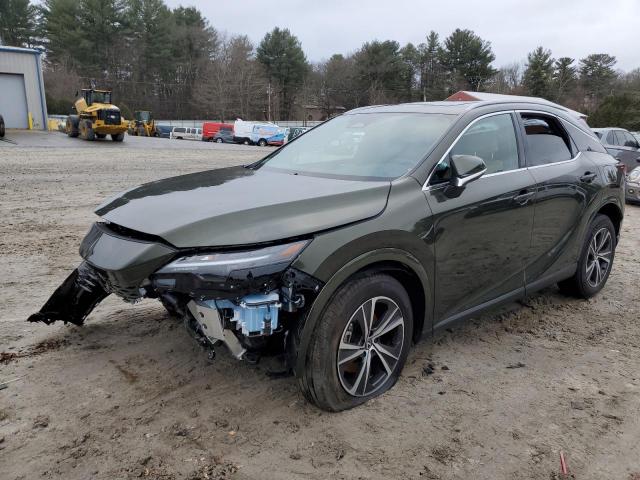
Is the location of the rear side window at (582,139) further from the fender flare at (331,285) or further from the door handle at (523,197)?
the fender flare at (331,285)

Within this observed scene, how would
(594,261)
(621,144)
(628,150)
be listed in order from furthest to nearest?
(621,144)
(628,150)
(594,261)

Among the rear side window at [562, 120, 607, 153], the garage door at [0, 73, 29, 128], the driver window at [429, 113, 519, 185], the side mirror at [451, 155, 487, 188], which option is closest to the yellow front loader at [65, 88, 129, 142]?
the garage door at [0, 73, 29, 128]

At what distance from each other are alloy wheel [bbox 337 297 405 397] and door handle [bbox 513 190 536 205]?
53.2 inches

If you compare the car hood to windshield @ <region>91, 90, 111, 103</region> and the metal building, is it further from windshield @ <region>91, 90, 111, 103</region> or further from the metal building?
the metal building

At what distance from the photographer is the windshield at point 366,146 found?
332 centimetres

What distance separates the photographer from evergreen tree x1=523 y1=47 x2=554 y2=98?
68438mm

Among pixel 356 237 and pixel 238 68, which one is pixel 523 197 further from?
pixel 238 68

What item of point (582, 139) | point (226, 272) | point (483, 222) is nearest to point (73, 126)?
point (582, 139)

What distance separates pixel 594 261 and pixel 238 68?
73.0m

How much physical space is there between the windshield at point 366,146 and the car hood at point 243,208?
28 cm

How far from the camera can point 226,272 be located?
239cm

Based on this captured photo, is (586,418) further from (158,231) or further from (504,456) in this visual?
(158,231)

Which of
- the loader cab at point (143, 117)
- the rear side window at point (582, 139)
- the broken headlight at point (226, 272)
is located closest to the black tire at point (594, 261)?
the rear side window at point (582, 139)

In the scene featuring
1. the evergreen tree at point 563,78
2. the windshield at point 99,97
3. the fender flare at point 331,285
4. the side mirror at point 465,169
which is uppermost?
the evergreen tree at point 563,78
